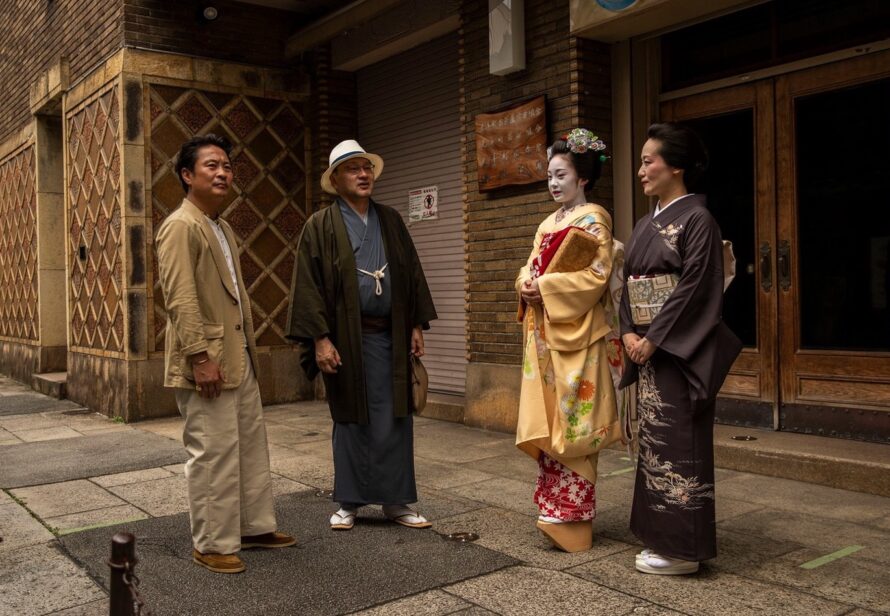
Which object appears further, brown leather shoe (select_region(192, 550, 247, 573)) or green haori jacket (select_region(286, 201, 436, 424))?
green haori jacket (select_region(286, 201, 436, 424))

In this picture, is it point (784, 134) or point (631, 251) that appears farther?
point (784, 134)

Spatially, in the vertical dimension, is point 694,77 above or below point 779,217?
above

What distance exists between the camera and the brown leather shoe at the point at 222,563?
3879 millimetres

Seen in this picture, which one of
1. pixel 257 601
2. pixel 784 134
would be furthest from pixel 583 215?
pixel 784 134

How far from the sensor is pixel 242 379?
4.07 m

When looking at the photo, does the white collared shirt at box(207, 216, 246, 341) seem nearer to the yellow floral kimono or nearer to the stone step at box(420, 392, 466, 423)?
the yellow floral kimono

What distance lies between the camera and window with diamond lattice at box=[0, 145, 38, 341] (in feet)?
40.9

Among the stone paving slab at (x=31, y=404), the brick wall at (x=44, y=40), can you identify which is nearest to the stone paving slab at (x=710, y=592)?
the brick wall at (x=44, y=40)

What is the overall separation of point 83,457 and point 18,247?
7.76 m

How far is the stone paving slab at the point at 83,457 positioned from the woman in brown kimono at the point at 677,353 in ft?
13.5

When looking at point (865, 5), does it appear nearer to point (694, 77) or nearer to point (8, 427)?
point (694, 77)

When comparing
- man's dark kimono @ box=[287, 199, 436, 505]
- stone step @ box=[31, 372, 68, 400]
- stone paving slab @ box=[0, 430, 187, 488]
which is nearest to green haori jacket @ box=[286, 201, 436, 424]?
man's dark kimono @ box=[287, 199, 436, 505]

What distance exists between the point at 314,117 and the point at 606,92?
4.20 m

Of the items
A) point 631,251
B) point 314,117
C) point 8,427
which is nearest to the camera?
point 631,251
